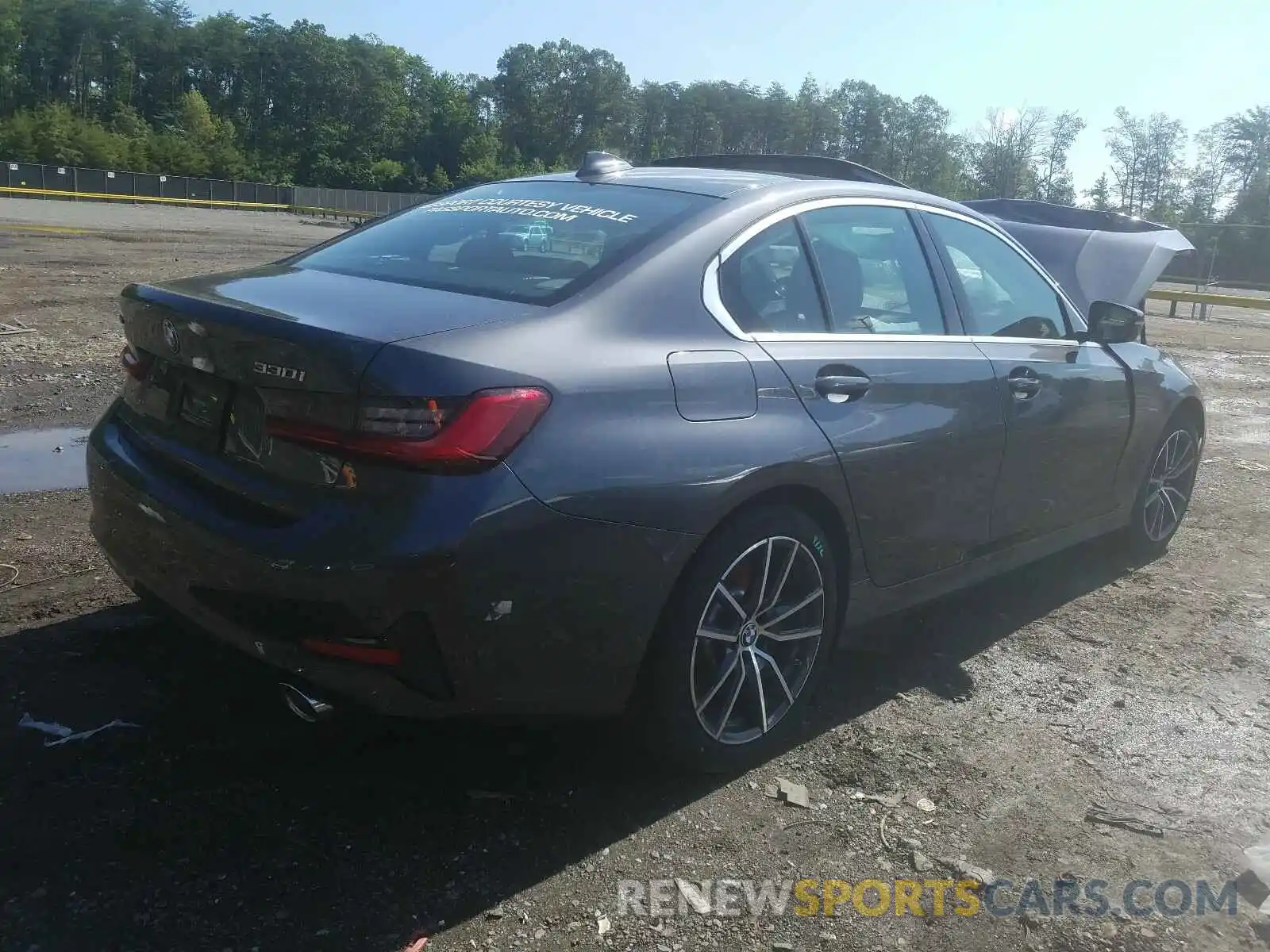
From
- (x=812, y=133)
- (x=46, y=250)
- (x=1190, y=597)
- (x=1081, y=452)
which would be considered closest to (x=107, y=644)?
(x=1081, y=452)

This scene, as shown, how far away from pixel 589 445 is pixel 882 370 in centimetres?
126

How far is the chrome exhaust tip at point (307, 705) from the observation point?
2.67 m

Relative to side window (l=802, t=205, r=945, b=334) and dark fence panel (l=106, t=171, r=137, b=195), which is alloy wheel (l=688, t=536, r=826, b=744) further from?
dark fence panel (l=106, t=171, r=137, b=195)

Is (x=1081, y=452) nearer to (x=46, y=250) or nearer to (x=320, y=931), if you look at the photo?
(x=320, y=931)

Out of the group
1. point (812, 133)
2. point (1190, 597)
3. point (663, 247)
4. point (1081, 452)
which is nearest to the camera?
point (663, 247)

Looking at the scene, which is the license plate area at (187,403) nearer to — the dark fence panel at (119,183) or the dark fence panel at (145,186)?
the dark fence panel at (119,183)

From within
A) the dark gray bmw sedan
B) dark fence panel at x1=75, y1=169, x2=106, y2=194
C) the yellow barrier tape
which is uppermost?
dark fence panel at x1=75, y1=169, x2=106, y2=194

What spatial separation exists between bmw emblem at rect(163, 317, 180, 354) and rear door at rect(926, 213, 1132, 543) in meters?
2.60

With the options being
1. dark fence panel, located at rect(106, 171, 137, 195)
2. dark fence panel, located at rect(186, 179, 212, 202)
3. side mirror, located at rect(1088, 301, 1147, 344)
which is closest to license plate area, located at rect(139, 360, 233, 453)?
side mirror, located at rect(1088, 301, 1147, 344)

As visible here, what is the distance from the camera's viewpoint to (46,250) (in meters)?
19.0

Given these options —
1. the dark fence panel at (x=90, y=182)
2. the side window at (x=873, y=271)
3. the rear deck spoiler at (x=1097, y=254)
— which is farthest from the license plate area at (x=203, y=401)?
the dark fence panel at (x=90, y=182)

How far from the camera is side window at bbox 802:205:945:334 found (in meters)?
3.64

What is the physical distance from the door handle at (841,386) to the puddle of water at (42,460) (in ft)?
12.9

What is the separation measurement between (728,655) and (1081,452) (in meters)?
2.16
